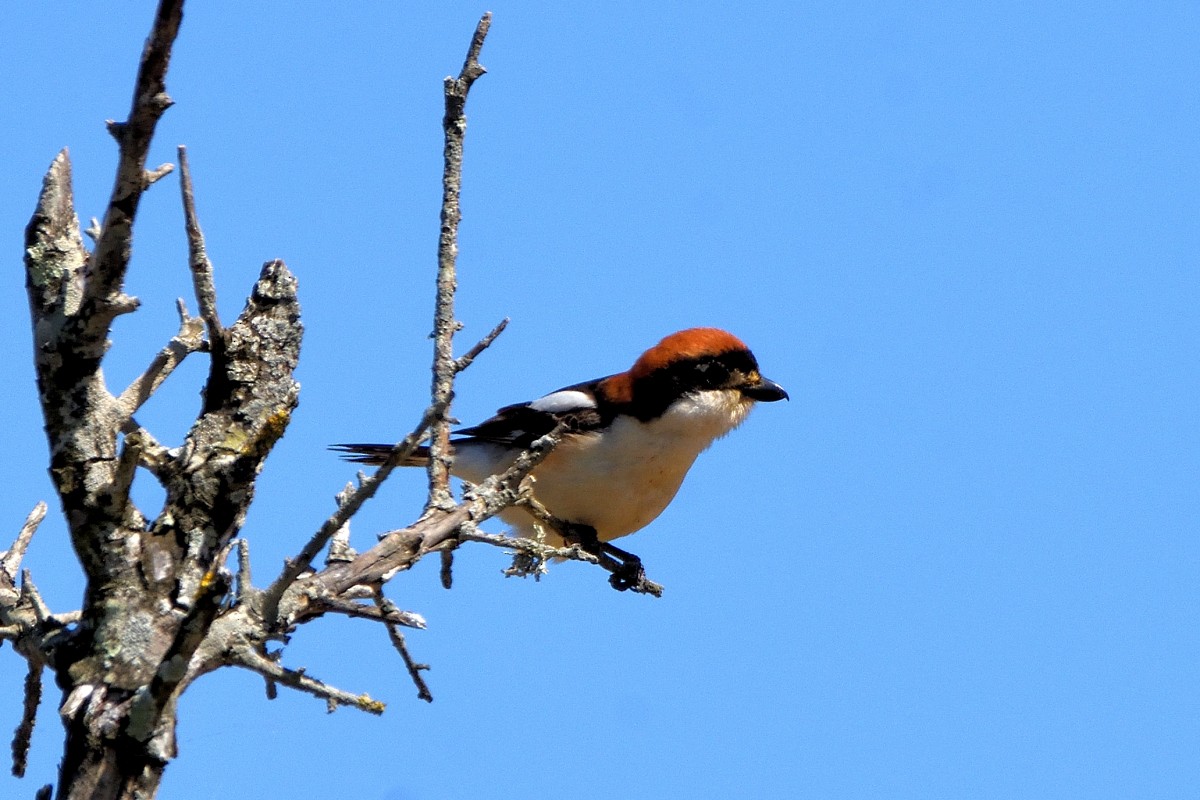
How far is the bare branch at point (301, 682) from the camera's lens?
3.32 metres

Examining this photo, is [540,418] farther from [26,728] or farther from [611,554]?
[26,728]

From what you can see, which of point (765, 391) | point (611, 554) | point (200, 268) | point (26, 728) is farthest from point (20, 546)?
point (765, 391)

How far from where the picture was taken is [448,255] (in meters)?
4.84

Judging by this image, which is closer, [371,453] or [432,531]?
[432,531]

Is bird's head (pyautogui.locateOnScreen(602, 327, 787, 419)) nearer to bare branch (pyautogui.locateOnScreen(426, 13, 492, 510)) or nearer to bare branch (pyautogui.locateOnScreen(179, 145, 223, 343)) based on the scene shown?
bare branch (pyautogui.locateOnScreen(426, 13, 492, 510))

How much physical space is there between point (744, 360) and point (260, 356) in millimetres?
4168

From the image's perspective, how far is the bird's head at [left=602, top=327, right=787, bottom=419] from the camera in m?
7.23

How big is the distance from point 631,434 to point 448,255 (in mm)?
2495

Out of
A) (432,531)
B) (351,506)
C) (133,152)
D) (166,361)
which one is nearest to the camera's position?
(133,152)

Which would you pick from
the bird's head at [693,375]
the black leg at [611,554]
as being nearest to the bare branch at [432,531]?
the black leg at [611,554]

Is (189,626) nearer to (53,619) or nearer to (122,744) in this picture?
(122,744)

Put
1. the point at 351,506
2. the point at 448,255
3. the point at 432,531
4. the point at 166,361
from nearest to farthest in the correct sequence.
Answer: the point at 351,506 → the point at 166,361 → the point at 432,531 → the point at 448,255

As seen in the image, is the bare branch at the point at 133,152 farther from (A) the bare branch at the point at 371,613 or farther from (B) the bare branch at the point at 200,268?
(A) the bare branch at the point at 371,613

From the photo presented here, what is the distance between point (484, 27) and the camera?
14.5ft
